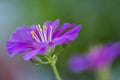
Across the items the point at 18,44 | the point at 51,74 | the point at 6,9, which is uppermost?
the point at 6,9

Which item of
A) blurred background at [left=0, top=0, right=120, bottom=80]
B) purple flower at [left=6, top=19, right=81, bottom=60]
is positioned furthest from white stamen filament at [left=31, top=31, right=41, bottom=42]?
blurred background at [left=0, top=0, right=120, bottom=80]

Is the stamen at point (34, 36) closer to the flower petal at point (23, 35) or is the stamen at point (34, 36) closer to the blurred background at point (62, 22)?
the flower petal at point (23, 35)

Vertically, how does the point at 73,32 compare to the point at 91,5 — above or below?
below

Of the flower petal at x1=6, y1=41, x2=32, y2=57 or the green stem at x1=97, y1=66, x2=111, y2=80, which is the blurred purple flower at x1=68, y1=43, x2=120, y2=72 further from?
the flower petal at x1=6, y1=41, x2=32, y2=57

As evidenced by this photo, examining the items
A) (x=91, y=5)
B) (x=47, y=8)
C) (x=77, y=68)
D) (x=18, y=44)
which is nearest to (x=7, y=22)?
(x=47, y=8)

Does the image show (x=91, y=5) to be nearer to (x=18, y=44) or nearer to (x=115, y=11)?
(x=115, y=11)

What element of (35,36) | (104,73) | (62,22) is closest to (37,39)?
(35,36)
